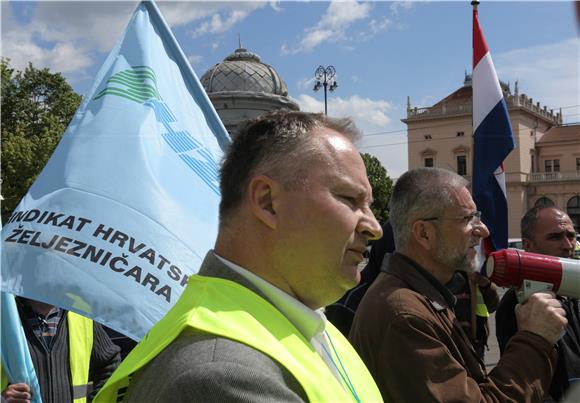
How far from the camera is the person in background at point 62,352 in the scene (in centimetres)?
328

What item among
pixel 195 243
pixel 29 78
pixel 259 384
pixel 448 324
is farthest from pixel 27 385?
pixel 29 78

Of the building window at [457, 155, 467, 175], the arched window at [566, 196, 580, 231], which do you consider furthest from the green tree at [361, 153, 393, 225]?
the arched window at [566, 196, 580, 231]

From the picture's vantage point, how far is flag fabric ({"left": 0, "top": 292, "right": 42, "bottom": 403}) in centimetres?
303

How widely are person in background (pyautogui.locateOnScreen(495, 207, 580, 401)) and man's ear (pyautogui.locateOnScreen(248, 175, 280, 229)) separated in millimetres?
1244

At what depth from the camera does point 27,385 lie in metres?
3.05

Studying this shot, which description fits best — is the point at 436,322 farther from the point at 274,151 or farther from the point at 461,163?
the point at 461,163

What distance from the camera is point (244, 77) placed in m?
18.6

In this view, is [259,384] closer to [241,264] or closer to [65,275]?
[241,264]

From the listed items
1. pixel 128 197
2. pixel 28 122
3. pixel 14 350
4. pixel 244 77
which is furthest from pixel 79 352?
pixel 28 122

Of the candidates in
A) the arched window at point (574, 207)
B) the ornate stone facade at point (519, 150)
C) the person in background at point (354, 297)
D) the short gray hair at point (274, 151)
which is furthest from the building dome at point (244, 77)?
the arched window at point (574, 207)

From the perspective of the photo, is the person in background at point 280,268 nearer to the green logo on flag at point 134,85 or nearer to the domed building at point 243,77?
the green logo on flag at point 134,85

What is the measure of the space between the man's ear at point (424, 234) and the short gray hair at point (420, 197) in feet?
0.09

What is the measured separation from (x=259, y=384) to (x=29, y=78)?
126ft

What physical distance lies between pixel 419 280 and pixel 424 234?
0.27 metres
